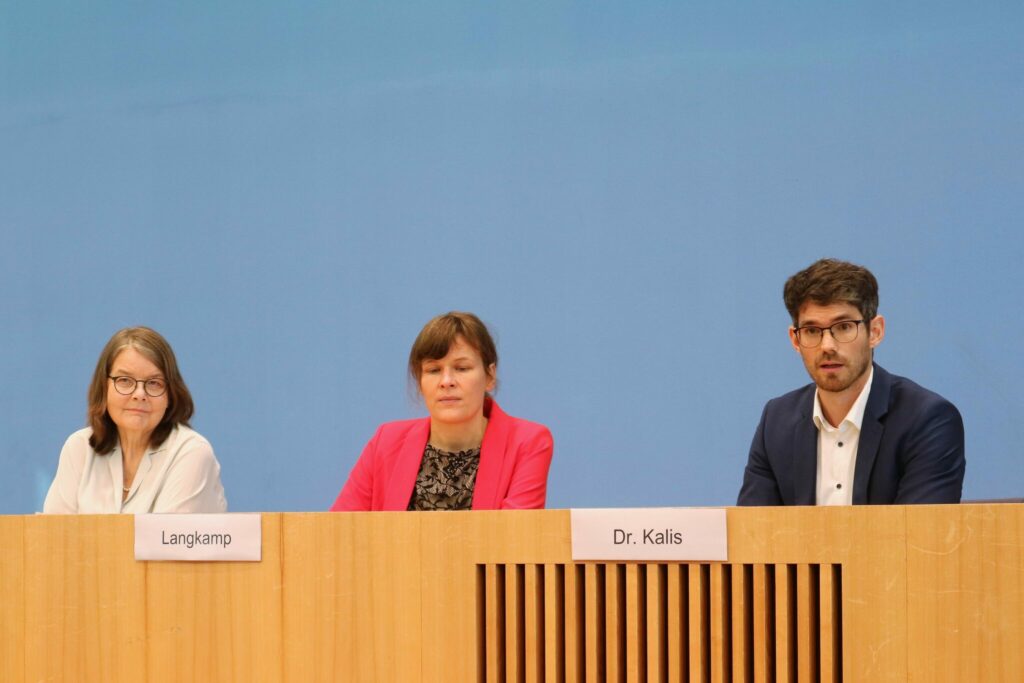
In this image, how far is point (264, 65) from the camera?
3.55 metres

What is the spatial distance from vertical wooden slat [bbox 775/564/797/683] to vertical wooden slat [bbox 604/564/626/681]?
0.71 ft

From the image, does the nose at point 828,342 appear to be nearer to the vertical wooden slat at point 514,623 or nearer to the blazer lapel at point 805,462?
the blazer lapel at point 805,462

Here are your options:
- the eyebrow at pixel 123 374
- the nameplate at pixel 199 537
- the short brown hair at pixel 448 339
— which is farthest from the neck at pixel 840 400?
the eyebrow at pixel 123 374

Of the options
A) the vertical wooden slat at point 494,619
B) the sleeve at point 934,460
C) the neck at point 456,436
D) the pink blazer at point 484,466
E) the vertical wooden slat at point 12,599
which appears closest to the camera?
the vertical wooden slat at point 494,619

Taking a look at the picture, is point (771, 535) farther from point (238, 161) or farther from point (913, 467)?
point (238, 161)

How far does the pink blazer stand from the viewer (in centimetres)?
254

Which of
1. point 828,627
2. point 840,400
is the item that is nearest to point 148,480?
point 840,400

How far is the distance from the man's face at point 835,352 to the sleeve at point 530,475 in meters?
0.55

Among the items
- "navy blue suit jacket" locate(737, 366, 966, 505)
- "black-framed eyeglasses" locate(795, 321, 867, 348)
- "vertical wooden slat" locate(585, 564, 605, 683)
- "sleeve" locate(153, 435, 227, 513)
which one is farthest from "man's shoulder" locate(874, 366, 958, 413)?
"sleeve" locate(153, 435, 227, 513)

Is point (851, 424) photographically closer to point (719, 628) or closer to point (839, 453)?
point (839, 453)

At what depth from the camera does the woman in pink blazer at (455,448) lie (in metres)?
2.56

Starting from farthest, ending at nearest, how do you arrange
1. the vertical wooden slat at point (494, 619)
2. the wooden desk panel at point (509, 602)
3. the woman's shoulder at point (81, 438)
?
the woman's shoulder at point (81, 438) → the vertical wooden slat at point (494, 619) → the wooden desk panel at point (509, 602)

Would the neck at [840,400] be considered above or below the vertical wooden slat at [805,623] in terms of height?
above

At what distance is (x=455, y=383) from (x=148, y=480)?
2.21 feet
